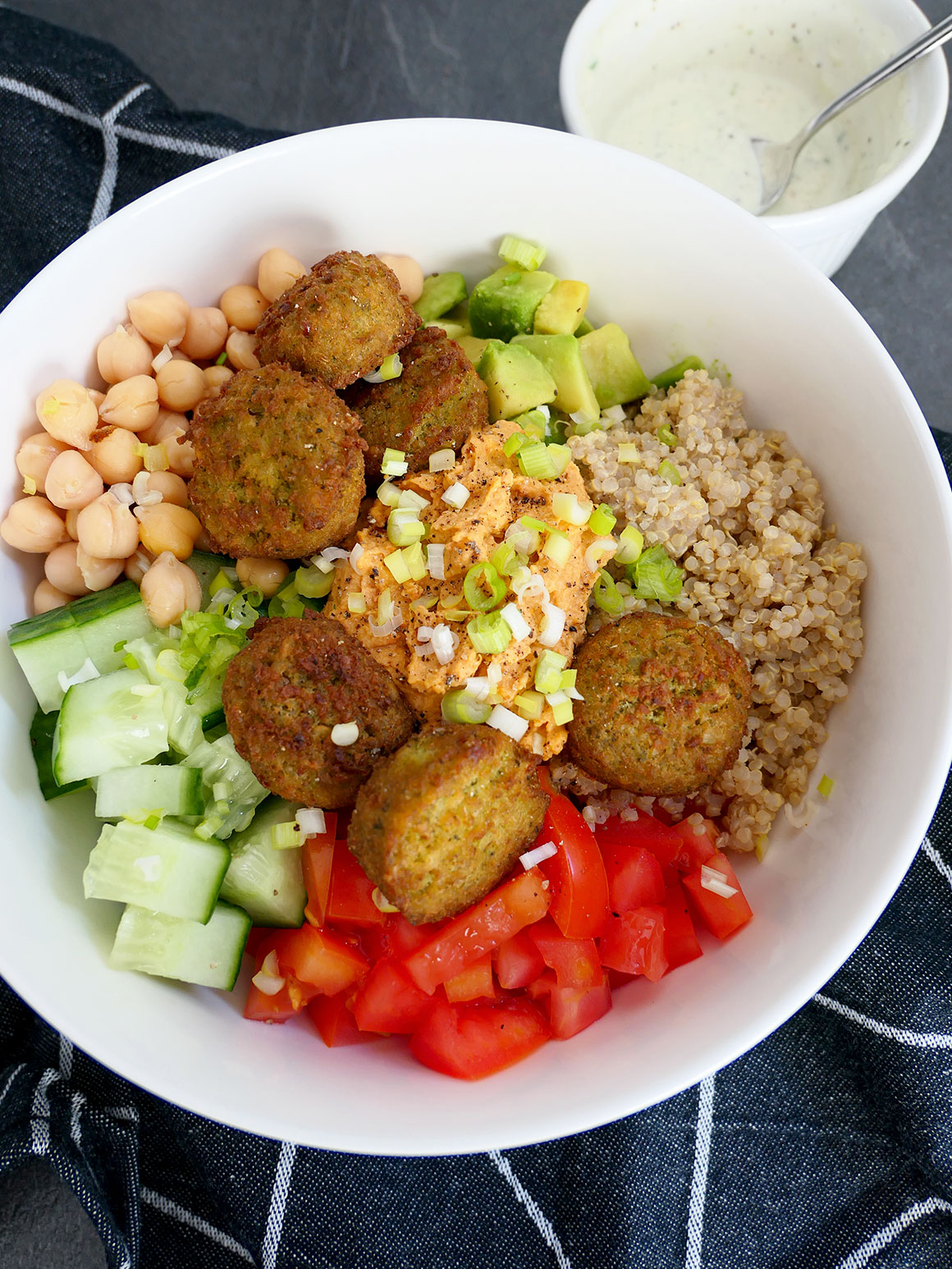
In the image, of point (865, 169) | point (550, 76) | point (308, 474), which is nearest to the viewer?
point (308, 474)

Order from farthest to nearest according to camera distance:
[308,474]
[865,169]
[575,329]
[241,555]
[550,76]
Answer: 1. [550,76]
2. [865,169]
3. [575,329]
4. [241,555]
5. [308,474]

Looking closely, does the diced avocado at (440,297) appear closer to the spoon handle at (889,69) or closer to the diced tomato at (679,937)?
the spoon handle at (889,69)

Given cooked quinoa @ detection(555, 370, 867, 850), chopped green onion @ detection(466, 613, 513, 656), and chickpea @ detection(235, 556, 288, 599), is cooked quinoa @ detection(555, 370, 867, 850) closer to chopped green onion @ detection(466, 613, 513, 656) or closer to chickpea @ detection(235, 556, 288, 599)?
chopped green onion @ detection(466, 613, 513, 656)

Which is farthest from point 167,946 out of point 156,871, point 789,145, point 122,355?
point 789,145

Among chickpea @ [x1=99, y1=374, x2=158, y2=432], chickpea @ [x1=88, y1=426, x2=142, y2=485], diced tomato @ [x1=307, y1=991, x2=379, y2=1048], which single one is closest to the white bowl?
chickpea @ [x1=99, y1=374, x2=158, y2=432]

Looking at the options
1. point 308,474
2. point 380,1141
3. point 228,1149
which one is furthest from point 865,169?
point 228,1149

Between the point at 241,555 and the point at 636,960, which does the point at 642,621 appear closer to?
the point at 636,960

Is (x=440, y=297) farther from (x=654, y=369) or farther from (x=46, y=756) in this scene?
(x=46, y=756)
